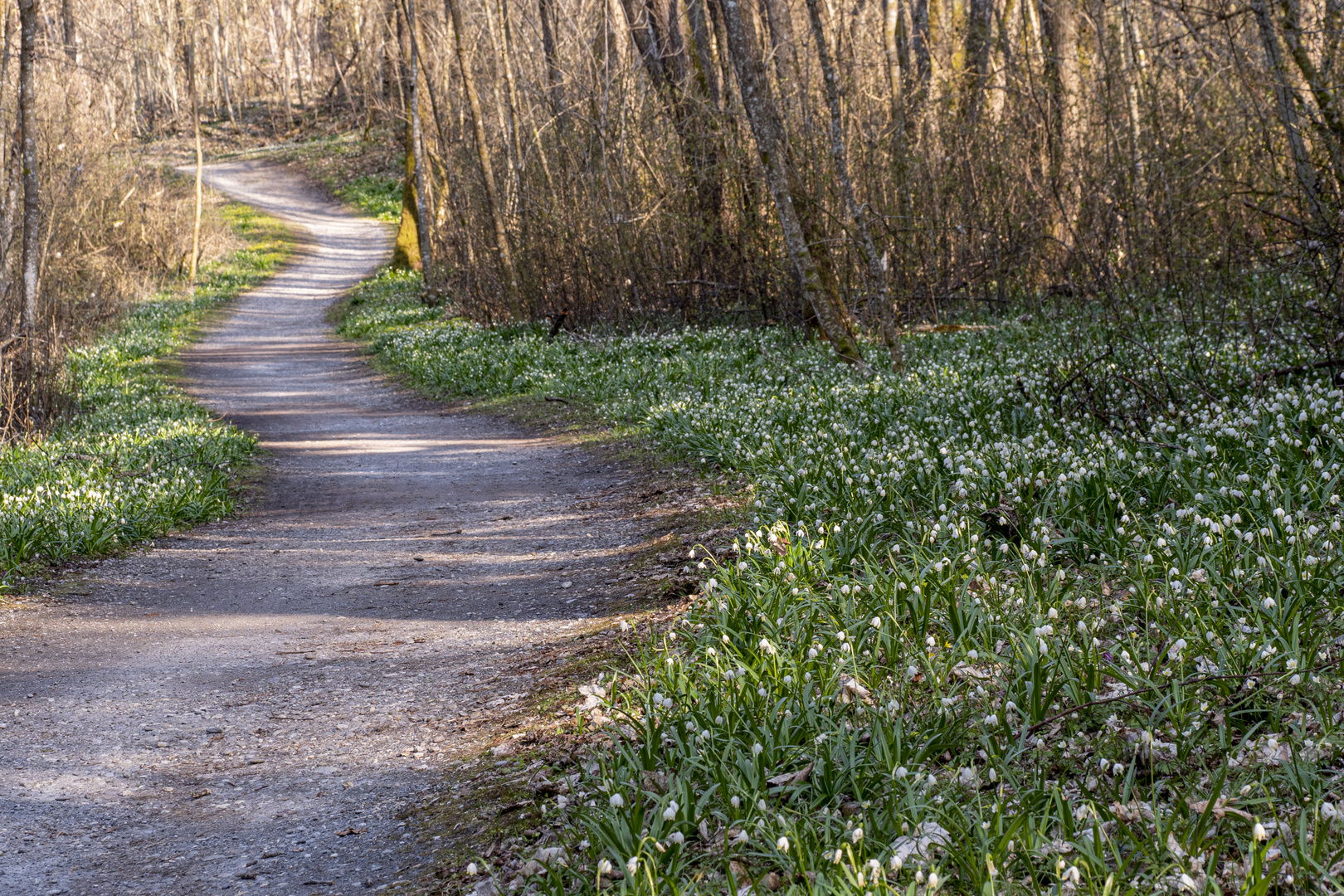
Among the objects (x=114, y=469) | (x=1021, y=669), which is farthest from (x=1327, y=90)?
(x=114, y=469)

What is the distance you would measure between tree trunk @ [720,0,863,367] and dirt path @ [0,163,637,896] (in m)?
3.01

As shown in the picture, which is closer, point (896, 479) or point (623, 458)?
point (896, 479)

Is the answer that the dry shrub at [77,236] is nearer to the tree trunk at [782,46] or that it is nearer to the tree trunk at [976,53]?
the tree trunk at [782,46]

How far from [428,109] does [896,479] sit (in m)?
25.0

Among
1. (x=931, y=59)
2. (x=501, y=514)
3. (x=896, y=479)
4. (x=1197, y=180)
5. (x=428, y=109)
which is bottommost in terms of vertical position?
(x=501, y=514)

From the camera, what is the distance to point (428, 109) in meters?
28.2

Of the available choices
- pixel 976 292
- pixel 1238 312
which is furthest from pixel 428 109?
pixel 1238 312

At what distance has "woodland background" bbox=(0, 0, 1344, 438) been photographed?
30.6ft

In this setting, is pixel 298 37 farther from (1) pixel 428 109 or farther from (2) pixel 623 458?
(2) pixel 623 458

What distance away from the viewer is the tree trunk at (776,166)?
33.8 feet

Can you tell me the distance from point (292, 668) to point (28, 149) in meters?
11.8

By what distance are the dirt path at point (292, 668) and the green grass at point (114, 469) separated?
40 centimetres

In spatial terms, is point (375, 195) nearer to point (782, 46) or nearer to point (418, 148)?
point (418, 148)

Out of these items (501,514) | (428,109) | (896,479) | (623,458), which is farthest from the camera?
(428,109)
